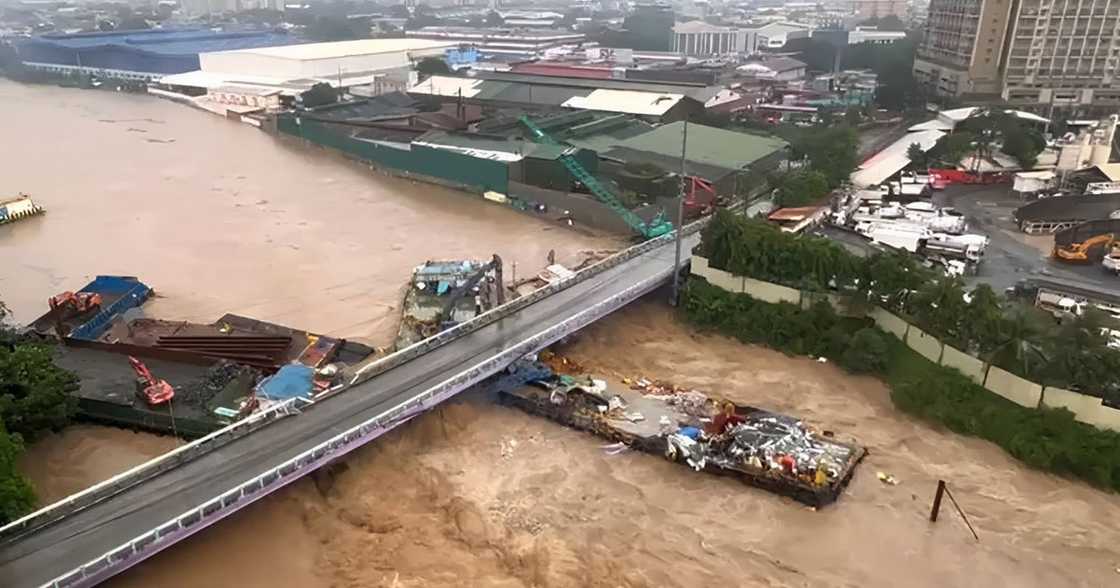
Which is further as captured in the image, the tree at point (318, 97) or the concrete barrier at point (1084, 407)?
the tree at point (318, 97)

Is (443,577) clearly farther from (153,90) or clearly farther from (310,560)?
(153,90)

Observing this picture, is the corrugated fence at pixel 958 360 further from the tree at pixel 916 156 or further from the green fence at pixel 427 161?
the tree at pixel 916 156

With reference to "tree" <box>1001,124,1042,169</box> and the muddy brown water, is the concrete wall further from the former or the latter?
"tree" <box>1001,124,1042,169</box>

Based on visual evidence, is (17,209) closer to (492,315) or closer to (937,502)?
(492,315)

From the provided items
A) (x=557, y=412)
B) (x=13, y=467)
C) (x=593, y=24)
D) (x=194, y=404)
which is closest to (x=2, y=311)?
(x=194, y=404)

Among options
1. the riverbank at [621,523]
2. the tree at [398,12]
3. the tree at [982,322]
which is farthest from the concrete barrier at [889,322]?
the tree at [398,12]

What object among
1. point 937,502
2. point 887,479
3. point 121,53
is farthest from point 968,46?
point 121,53

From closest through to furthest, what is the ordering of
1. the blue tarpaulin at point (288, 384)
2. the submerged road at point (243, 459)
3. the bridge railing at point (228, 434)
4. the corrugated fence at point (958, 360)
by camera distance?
the submerged road at point (243, 459) → the bridge railing at point (228, 434) → the corrugated fence at point (958, 360) → the blue tarpaulin at point (288, 384)
